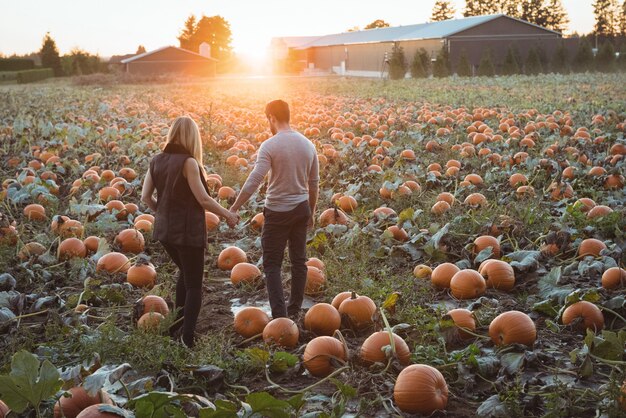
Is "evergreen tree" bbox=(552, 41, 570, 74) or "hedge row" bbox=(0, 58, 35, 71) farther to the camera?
"hedge row" bbox=(0, 58, 35, 71)

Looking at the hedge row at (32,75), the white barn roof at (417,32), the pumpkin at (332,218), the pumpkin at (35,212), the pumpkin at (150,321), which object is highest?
the white barn roof at (417,32)

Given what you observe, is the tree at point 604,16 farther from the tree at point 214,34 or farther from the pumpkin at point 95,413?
the pumpkin at point 95,413

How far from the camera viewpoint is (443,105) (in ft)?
64.3

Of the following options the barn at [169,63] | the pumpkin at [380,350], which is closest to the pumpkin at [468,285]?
the pumpkin at [380,350]

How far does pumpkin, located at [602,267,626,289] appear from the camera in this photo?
5.09 meters

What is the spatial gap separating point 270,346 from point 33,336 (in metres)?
1.57

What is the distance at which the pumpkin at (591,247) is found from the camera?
5.79 meters

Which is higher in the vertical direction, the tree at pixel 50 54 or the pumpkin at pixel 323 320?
the tree at pixel 50 54

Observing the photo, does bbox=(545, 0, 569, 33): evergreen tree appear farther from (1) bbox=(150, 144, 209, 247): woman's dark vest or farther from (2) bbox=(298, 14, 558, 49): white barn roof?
(1) bbox=(150, 144, 209, 247): woman's dark vest

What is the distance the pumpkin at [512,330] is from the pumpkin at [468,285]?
0.86m

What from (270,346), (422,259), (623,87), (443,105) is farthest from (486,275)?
(623,87)

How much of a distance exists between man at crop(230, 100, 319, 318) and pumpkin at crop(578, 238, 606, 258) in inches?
93.5

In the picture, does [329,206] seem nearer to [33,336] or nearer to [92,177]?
[92,177]

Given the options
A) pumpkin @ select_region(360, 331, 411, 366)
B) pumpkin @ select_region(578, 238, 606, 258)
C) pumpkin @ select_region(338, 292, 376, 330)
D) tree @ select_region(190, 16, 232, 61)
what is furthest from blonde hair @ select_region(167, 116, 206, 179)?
Answer: tree @ select_region(190, 16, 232, 61)
